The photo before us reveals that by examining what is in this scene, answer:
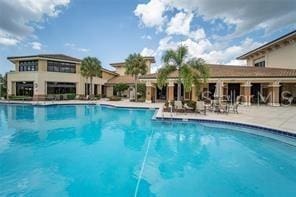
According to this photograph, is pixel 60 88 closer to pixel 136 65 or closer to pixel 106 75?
pixel 106 75

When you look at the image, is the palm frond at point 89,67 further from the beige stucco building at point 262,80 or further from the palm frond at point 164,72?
the palm frond at point 164,72

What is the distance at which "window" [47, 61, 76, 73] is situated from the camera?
3492 centimetres

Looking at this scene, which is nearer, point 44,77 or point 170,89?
point 170,89

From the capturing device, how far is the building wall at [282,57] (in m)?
25.3

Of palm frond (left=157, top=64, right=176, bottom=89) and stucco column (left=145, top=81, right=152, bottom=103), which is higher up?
palm frond (left=157, top=64, right=176, bottom=89)

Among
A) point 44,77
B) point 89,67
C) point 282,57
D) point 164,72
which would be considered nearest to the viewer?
point 164,72

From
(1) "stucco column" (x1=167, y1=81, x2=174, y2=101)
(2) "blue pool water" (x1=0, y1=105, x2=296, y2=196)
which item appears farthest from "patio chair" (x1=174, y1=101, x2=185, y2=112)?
(1) "stucco column" (x1=167, y1=81, x2=174, y2=101)

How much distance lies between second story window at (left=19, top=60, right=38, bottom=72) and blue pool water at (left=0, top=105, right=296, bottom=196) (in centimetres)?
2501

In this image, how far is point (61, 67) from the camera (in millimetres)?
36281

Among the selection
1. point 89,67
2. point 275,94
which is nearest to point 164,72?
point 275,94

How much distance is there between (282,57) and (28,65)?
37.1 metres

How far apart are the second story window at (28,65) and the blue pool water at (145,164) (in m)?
25.0

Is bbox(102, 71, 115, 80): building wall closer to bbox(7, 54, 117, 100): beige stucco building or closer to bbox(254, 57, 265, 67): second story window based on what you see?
bbox(7, 54, 117, 100): beige stucco building

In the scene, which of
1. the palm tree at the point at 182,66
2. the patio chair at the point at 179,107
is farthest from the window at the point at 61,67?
the patio chair at the point at 179,107
